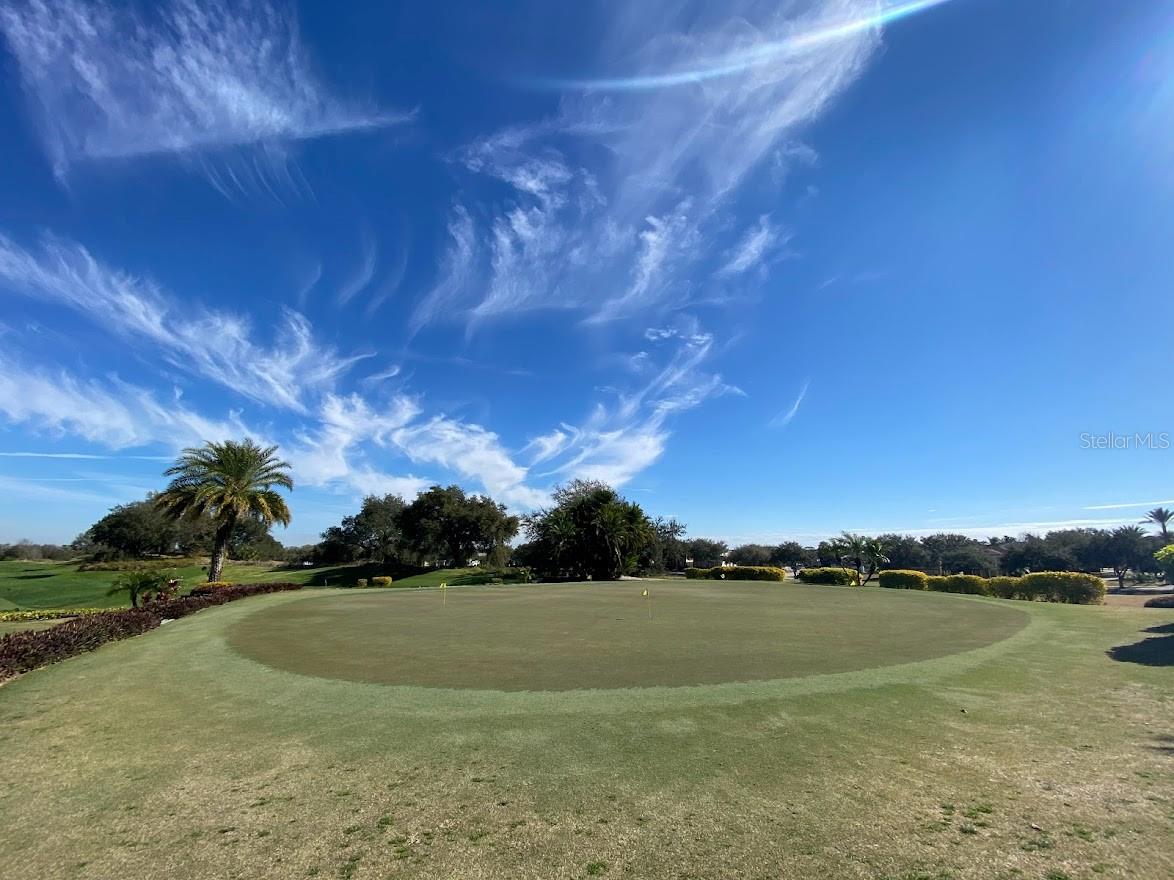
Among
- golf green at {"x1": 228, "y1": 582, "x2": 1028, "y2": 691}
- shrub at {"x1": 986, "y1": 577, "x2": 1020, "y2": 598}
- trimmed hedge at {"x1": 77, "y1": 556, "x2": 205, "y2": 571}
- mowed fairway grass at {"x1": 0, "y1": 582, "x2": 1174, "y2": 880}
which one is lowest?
mowed fairway grass at {"x1": 0, "y1": 582, "x2": 1174, "y2": 880}

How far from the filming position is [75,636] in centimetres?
1245

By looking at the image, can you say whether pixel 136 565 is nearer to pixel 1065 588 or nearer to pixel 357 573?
pixel 357 573

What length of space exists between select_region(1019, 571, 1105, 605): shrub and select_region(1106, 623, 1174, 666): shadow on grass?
48.0 ft

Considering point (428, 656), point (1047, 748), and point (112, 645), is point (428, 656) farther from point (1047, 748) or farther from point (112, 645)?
point (1047, 748)

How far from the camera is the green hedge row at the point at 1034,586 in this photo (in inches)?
1008

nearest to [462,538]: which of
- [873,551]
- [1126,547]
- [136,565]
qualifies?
[136,565]

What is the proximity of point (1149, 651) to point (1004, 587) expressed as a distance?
826 inches

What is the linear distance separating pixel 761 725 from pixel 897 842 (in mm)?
2798

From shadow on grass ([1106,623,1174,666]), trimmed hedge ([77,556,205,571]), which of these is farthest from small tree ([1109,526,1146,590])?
trimmed hedge ([77,556,205,571])

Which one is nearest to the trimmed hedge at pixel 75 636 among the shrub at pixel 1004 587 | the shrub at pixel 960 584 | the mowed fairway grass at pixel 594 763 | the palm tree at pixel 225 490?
the mowed fairway grass at pixel 594 763

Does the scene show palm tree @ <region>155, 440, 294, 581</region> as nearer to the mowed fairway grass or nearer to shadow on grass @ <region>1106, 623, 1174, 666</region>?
the mowed fairway grass

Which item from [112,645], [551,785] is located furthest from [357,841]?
[112,645]

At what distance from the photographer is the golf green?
9883mm

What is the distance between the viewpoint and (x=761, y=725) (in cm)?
701
